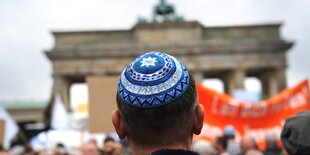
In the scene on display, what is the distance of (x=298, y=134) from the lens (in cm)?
222

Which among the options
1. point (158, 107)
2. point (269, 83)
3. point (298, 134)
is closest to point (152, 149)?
point (158, 107)

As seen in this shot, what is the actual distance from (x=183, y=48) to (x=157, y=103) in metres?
38.4

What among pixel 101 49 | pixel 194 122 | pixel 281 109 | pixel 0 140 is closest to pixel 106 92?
pixel 0 140

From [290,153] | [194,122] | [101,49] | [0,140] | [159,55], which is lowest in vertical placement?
[101,49]

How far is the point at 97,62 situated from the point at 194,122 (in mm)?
39584

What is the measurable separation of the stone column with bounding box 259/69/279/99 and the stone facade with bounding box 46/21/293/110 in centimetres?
8

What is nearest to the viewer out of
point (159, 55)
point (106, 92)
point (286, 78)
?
point (159, 55)

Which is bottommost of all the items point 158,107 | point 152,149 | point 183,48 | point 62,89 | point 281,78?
point 62,89

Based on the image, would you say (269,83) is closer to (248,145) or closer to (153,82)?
(248,145)

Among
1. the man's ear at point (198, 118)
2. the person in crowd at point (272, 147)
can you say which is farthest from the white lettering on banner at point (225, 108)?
the man's ear at point (198, 118)

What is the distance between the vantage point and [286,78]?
3984 centimetres

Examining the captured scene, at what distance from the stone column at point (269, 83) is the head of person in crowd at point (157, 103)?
1548 inches

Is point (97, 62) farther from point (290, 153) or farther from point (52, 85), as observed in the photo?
point (290, 153)

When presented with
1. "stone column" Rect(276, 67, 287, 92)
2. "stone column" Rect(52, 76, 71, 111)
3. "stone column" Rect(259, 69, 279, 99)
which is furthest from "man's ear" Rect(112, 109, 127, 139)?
"stone column" Rect(259, 69, 279, 99)
